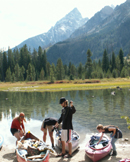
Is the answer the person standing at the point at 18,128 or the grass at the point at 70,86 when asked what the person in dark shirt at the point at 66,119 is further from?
the grass at the point at 70,86

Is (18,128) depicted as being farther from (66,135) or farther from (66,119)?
(66,119)

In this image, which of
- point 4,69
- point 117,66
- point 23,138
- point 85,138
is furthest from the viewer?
point 4,69

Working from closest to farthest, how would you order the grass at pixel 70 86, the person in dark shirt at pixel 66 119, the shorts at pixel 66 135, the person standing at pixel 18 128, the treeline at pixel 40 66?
the person in dark shirt at pixel 66 119
the shorts at pixel 66 135
the person standing at pixel 18 128
the grass at pixel 70 86
the treeline at pixel 40 66

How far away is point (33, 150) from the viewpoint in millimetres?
9523

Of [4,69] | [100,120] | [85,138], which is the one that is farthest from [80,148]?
[4,69]

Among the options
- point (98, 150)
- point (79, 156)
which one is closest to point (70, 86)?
point (79, 156)

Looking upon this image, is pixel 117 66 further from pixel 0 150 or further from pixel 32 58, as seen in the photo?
pixel 0 150

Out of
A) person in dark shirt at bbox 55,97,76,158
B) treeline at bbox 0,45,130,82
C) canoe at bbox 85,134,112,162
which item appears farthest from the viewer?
treeline at bbox 0,45,130,82

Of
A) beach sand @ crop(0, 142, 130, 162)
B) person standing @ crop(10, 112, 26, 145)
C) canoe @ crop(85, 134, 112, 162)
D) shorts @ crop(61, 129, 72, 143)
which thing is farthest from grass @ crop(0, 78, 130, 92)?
shorts @ crop(61, 129, 72, 143)

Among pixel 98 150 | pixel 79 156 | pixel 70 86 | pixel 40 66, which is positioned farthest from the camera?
pixel 40 66

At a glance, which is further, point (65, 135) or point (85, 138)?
point (85, 138)

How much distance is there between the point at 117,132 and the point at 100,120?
920 centimetres

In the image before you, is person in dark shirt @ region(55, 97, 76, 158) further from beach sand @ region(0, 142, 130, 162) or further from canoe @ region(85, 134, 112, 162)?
canoe @ region(85, 134, 112, 162)

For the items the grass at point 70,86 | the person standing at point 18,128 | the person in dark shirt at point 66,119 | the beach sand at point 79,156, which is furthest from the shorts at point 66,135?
the grass at point 70,86
